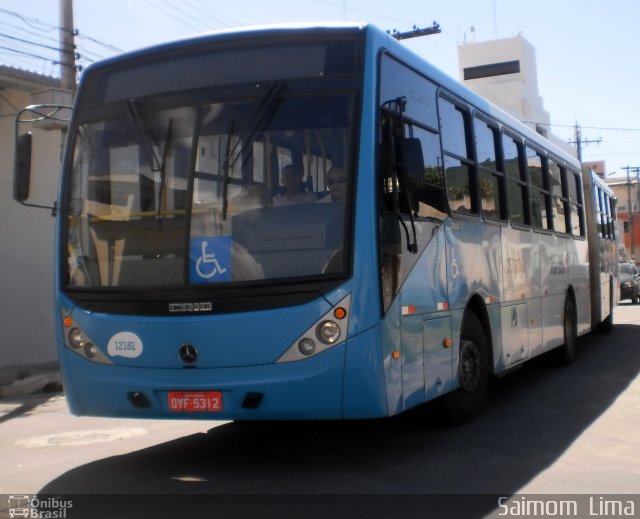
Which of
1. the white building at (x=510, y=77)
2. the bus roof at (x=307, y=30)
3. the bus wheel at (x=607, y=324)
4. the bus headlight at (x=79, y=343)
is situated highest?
the white building at (x=510, y=77)

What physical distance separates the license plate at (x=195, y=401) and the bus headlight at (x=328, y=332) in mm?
841

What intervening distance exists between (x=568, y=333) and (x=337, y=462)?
22.2 ft

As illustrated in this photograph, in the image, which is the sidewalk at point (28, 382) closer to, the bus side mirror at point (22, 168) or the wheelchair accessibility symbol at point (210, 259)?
the bus side mirror at point (22, 168)

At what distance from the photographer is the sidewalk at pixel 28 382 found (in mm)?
12102

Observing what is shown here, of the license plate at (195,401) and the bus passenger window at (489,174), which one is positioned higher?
the bus passenger window at (489,174)

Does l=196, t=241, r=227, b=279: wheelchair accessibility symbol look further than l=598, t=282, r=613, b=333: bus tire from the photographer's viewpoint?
No

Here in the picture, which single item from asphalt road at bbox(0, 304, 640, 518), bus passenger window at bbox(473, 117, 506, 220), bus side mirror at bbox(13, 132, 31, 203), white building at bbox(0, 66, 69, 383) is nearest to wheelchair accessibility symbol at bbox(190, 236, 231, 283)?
asphalt road at bbox(0, 304, 640, 518)

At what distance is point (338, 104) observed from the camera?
611 cm

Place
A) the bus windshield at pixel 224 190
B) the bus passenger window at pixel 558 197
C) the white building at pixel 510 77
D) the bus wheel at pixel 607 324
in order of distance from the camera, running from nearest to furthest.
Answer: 1. the bus windshield at pixel 224 190
2. the bus passenger window at pixel 558 197
3. the bus wheel at pixel 607 324
4. the white building at pixel 510 77

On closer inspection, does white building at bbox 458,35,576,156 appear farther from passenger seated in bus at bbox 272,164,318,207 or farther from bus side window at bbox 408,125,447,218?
passenger seated in bus at bbox 272,164,318,207

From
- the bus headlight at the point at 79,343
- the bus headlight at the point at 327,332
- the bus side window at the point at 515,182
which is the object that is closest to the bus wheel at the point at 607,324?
the bus side window at the point at 515,182

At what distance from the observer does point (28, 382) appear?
484 inches

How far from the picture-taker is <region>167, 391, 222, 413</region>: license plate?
19.6ft

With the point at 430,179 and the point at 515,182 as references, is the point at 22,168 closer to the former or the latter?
the point at 430,179
